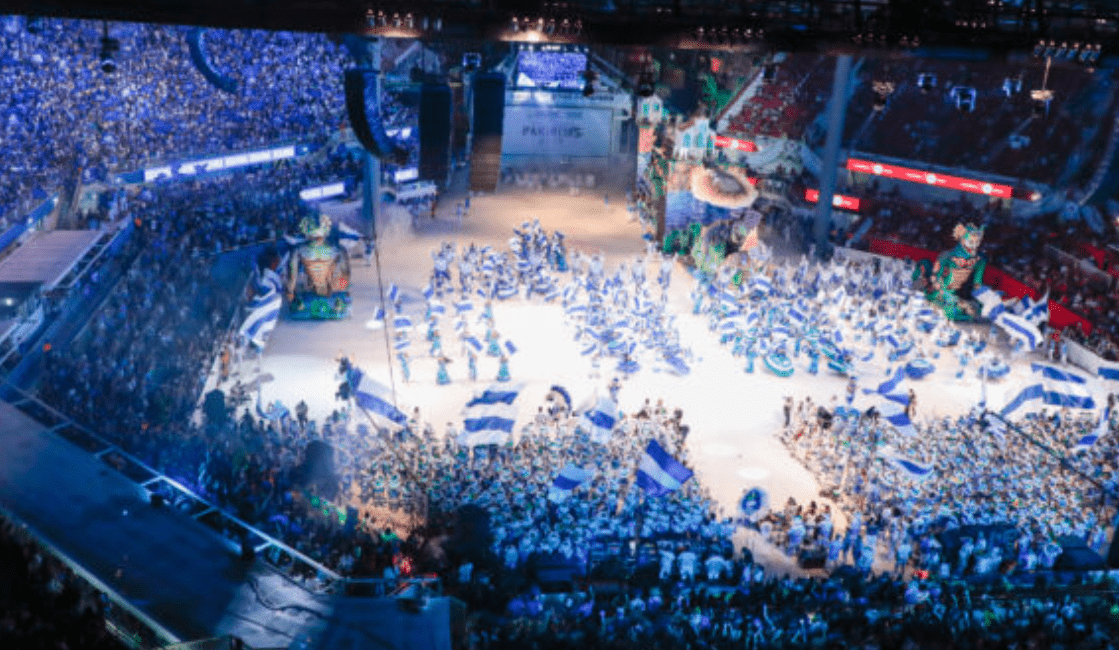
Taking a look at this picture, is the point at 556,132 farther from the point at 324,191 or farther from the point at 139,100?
the point at 139,100

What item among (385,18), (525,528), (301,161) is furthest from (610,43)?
(301,161)

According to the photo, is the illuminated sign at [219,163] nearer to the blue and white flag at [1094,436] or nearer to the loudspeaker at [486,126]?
the loudspeaker at [486,126]

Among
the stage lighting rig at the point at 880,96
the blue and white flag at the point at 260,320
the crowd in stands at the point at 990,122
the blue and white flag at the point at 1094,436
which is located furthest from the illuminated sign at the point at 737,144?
the blue and white flag at the point at 260,320

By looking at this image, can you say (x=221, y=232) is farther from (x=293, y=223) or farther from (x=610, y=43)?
(x=610, y=43)

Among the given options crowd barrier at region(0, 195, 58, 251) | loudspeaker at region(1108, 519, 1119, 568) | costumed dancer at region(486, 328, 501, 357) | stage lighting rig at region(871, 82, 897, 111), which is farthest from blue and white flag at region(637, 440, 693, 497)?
crowd barrier at region(0, 195, 58, 251)

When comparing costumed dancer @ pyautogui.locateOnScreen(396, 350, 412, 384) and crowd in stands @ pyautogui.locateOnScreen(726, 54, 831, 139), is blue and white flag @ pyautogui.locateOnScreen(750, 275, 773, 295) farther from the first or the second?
crowd in stands @ pyautogui.locateOnScreen(726, 54, 831, 139)

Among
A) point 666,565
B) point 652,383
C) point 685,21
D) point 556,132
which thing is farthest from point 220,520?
point 556,132
